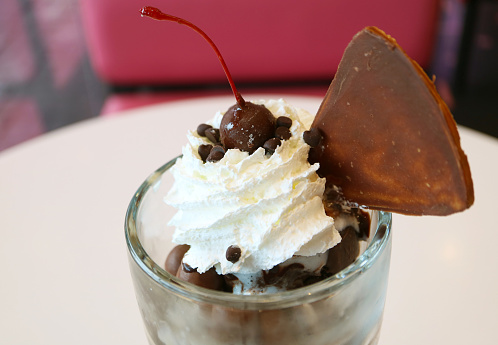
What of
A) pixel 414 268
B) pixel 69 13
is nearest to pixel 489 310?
pixel 414 268

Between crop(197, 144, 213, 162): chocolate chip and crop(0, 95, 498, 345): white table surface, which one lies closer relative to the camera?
crop(197, 144, 213, 162): chocolate chip

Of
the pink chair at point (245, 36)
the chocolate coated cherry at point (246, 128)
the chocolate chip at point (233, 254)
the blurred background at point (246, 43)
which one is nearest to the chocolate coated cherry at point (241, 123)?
the chocolate coated cherry at point (246, 128)

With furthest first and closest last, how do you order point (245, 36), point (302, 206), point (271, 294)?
point (245, 36)
point (302, 206)
point (271, 294)

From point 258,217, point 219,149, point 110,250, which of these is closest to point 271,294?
point 258,217

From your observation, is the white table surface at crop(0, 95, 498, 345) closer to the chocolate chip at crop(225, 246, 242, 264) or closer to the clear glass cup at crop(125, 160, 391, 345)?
the clear glass cup at crop(125, 160, 391, 345)

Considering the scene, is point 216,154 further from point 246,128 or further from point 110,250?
point 110,250

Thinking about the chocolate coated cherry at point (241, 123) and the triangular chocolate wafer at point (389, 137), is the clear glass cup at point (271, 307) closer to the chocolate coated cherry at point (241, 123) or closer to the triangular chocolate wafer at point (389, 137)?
the triangular chocolate wafer at point (389, 137)

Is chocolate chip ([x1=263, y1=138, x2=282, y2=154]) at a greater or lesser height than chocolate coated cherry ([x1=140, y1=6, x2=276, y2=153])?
lesser

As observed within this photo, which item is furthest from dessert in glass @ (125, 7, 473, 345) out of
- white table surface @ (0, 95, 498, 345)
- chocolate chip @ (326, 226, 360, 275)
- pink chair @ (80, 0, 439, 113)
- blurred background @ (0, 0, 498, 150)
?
pink chair @ (80, 0, 439, 113)
